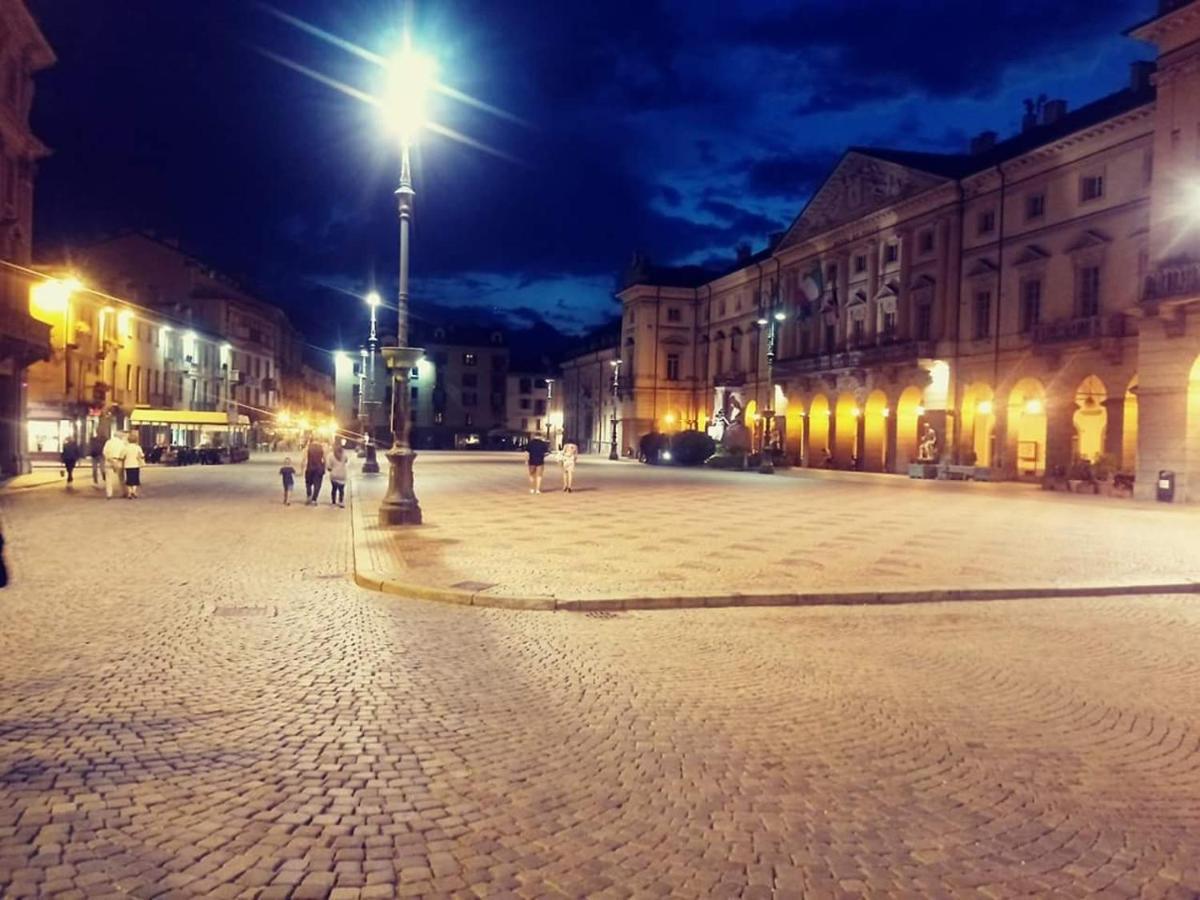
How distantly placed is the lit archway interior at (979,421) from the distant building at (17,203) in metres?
39.0

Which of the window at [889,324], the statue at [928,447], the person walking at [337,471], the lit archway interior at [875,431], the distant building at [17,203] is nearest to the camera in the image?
the person walking at [337,471]

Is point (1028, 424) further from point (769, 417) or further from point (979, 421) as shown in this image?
point (769, 417)

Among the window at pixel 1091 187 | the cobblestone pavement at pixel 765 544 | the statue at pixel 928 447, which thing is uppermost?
the window at pixel 1091 187

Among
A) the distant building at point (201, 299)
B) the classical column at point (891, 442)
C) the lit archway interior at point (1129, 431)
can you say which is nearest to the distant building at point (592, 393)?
the distant building at point (201, 299)

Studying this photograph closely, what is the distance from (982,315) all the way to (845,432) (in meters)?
13.2

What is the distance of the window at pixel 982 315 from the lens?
4300cm

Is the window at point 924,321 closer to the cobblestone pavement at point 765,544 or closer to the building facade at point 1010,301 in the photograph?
the building facade at point 1010,301

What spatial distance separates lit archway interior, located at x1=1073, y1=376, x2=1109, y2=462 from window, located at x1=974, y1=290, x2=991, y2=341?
5790mm

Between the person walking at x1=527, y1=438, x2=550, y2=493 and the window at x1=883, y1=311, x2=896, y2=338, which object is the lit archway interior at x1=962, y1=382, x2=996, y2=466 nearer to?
the window at x1=883, y1=311, x2=896, y2=338

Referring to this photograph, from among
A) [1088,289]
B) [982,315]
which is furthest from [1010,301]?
[1088,289]

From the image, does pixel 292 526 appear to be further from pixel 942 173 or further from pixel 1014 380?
pixel 942 173

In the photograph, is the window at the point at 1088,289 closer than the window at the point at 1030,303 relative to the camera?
Yes

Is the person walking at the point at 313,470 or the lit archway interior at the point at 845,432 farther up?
the lit archway interior at the point at 845,432

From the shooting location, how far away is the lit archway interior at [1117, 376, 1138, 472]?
3319 cm
